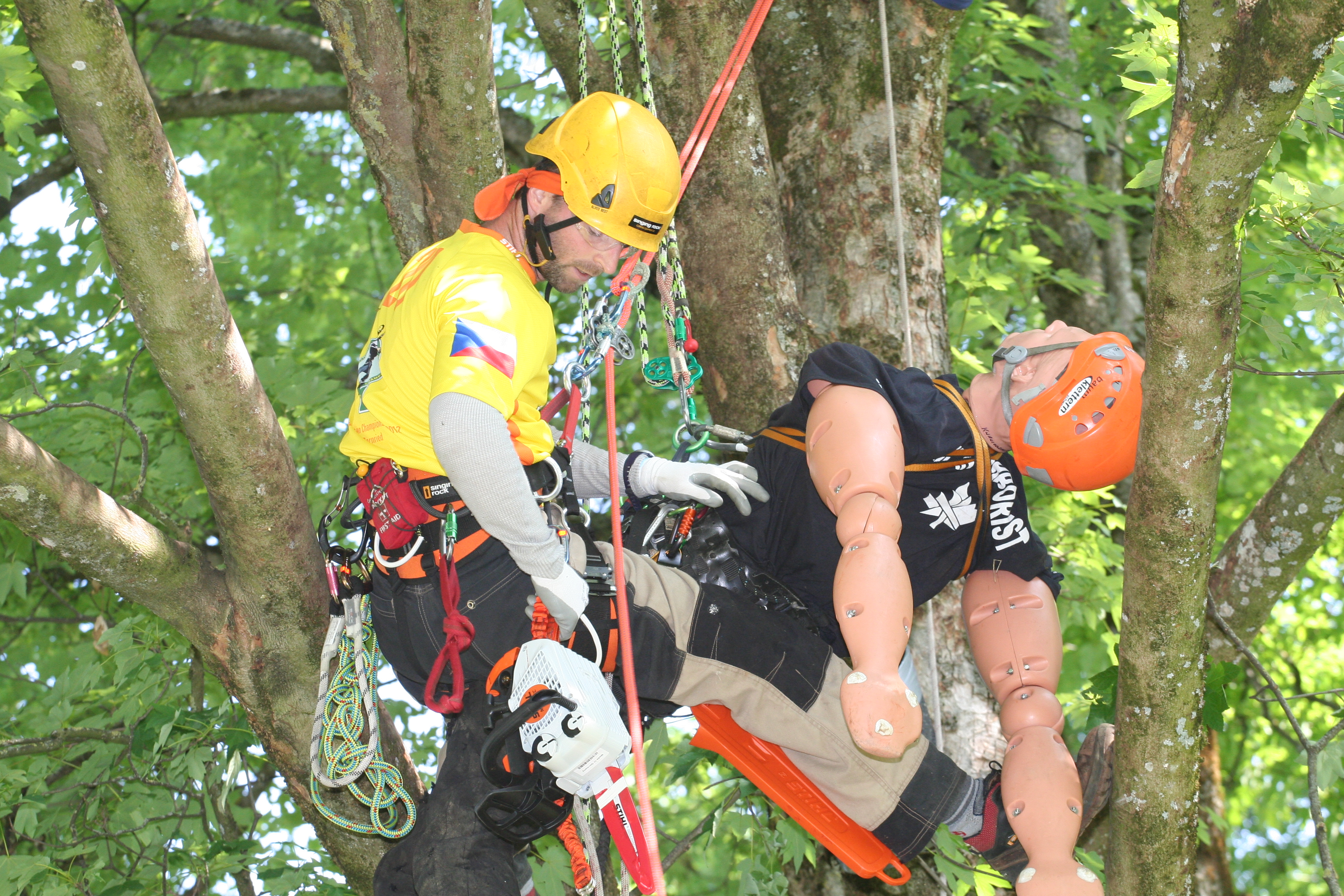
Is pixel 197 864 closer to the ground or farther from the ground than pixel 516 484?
closer to the ground

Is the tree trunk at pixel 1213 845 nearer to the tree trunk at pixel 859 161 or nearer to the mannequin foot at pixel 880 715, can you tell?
the tree trunk at pixel 859 161

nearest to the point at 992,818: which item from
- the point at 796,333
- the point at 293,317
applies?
the point at 796,333

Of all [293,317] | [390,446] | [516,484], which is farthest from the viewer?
[293,317]

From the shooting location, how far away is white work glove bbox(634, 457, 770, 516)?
9.15 ft

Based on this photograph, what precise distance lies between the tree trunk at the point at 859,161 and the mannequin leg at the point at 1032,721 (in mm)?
786

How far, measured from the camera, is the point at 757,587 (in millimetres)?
2873

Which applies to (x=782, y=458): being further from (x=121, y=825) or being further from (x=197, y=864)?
(x=121, y=825)

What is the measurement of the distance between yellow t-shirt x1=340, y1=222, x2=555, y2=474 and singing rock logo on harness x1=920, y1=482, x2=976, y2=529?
0.99 m

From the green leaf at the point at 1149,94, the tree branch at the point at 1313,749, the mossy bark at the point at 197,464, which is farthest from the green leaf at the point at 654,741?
the green leaf at the point at 1149,94

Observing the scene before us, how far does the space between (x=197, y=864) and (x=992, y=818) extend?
8.00 ft

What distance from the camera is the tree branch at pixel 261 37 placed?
21.1ft

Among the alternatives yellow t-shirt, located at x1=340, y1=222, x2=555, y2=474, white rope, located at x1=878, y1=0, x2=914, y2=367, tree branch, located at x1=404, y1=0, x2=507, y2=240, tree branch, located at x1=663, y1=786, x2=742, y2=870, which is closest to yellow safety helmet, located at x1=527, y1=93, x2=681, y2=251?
yellow t-shirt, located at x1=340, y1=222, x2=555, y2=474

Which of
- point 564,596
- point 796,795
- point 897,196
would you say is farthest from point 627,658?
point 897,196

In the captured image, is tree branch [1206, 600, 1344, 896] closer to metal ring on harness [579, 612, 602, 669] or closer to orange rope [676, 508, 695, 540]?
orange rope [676, 508, 695, 540]
